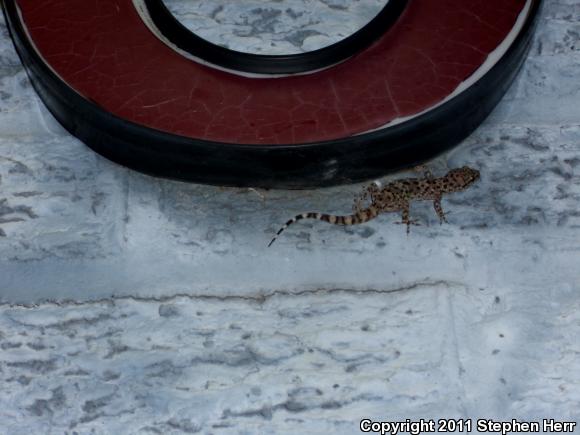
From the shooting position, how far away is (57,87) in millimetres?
2439

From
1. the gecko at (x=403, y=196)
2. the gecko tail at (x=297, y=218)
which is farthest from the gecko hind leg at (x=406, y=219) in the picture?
the gecko tail at (x=297, y=218)

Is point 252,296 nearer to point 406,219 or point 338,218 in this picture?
point 338,218

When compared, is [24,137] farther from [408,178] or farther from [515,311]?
[515,311]

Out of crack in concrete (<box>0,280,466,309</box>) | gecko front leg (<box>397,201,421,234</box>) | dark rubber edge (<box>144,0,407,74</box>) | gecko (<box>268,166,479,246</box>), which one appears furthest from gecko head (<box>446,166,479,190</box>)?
dark rubber edge (<box>144,0,407,74</box>)

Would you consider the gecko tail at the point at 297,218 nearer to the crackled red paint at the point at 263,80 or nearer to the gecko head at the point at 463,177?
the crackled red paint at the point at 263,80

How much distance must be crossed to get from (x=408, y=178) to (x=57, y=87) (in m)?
0.93

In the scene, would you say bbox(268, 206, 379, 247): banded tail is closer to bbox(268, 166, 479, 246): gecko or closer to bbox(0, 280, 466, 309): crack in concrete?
bbox(268, 166, 479, 246): gecko

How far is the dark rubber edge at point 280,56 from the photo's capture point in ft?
8.14

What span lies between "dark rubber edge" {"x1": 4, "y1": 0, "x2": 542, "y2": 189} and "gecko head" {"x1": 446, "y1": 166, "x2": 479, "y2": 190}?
0.24 feet

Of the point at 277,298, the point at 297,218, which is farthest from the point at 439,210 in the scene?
the point at 277,298

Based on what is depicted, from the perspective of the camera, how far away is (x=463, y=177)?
2520 millimetres

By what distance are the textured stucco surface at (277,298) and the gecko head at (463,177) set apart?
30 millimetres

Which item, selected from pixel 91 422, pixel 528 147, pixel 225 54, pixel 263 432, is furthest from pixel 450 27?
pixel 91 422

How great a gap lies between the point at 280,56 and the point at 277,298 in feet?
2.01
